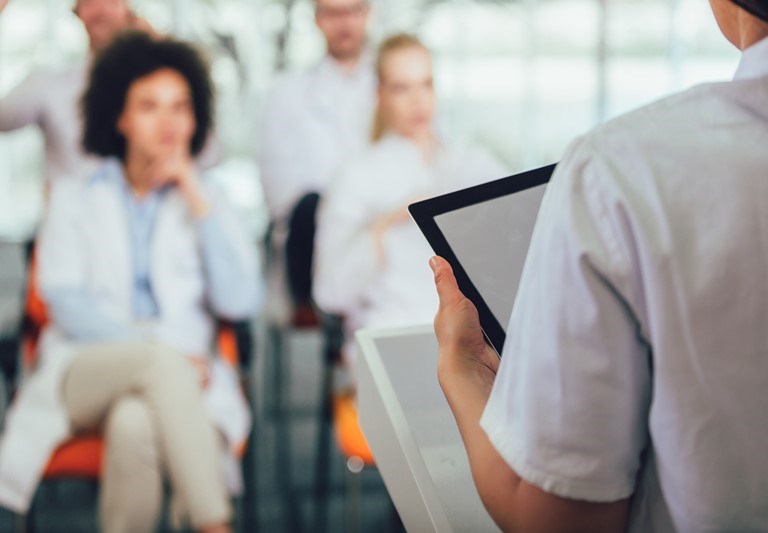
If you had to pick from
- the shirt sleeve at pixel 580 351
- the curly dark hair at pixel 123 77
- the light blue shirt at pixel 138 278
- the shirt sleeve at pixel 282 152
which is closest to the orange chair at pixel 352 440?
the light blue shirt at pixel 138 278

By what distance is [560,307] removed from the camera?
2.10 feet

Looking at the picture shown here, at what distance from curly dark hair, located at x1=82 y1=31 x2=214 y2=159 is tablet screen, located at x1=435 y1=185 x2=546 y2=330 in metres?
1.94

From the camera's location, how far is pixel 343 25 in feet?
10.7

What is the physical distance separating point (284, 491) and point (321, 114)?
132 centimetres

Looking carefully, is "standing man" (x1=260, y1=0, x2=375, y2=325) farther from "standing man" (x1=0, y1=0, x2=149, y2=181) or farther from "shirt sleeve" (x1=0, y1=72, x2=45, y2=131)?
"shirt sleeve" (x1=0, y1=72, x2=45, y2=131)

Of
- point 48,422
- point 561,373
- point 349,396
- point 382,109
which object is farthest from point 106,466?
point 561,373

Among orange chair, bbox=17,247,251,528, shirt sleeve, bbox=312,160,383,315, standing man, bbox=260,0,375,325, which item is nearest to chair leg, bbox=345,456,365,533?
orange chair, bbox=17,247,251,528

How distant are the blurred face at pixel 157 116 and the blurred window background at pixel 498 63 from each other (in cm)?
Answer: 349

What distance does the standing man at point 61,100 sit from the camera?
2.93 meters

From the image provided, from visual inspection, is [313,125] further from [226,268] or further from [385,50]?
[226,268]

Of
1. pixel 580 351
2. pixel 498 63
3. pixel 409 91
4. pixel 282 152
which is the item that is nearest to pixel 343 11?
pixel 282 152

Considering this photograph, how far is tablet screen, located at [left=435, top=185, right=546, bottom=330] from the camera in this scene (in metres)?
0.81

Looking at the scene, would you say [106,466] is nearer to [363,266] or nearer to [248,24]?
[363,266]

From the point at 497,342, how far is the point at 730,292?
0.79 feet
